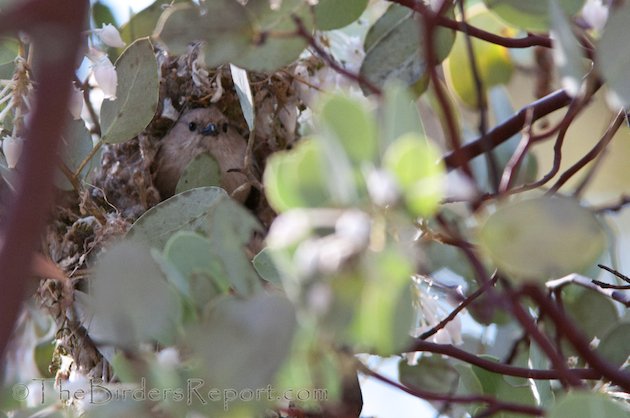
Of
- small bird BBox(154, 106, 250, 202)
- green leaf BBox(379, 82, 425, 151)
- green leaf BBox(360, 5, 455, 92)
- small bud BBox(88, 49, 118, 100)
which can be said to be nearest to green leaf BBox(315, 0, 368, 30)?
green leaf BBox(360, 5, 455, 92)

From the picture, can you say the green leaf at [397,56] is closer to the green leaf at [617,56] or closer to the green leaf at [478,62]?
the green leaf at [478,62]

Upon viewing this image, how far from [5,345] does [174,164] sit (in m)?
1.25

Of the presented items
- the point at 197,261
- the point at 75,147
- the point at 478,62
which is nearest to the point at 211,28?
the point at 197,261

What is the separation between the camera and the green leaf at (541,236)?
1.54ft

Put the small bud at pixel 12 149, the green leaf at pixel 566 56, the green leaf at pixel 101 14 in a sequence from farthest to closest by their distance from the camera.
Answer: the green leaf at pixel 101 14 → the small bud at pixel 12 149 → the green leaf at pixel 566 56

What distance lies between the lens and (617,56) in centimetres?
58

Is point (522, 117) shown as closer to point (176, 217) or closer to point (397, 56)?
point (397, 56)

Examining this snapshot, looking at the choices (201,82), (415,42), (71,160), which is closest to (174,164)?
(201,82)

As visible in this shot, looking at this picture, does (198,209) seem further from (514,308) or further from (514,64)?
(514,64)

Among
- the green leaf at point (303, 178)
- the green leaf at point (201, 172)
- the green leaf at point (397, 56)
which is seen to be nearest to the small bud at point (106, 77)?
the green leaf at point (201, 172)

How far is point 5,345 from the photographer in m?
0.33

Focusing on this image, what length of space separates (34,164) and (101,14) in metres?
1.35

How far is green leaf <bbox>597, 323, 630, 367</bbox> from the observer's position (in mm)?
1007

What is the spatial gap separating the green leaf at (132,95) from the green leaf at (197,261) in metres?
0.42
